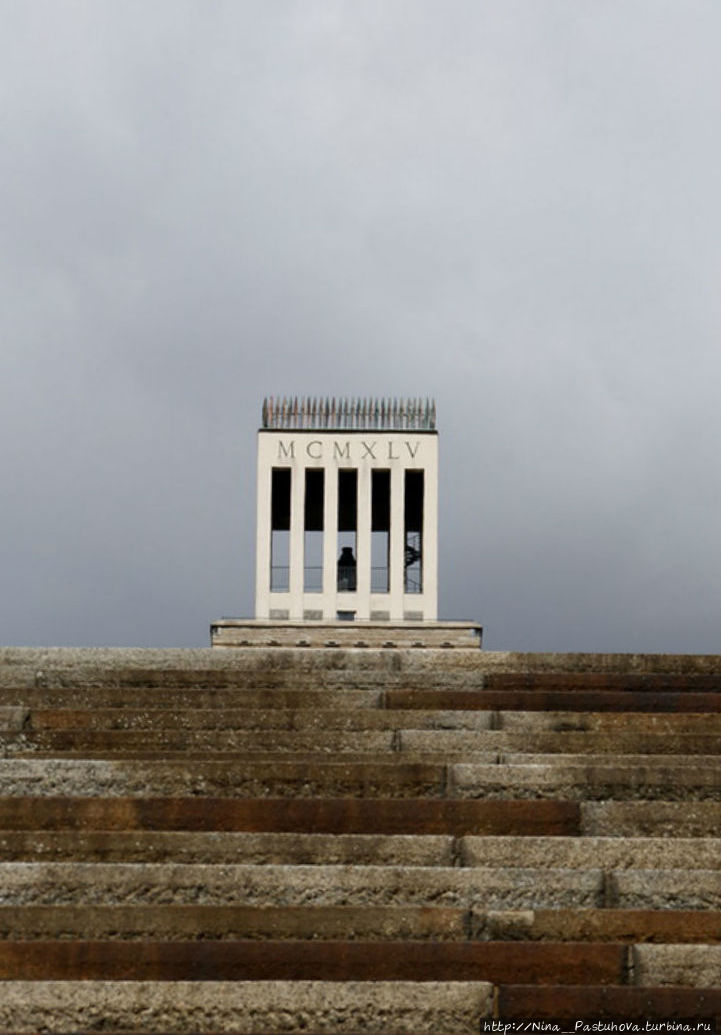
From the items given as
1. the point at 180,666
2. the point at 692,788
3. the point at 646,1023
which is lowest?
the point at 646,1023

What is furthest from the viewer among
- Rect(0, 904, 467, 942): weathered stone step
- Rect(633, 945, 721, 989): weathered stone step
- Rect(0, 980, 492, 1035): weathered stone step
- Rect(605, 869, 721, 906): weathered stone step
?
Rect(605, 869, 721, 906): weathered stone step

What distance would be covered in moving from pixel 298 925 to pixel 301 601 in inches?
1401

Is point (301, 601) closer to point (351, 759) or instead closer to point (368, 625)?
point (368, 625)

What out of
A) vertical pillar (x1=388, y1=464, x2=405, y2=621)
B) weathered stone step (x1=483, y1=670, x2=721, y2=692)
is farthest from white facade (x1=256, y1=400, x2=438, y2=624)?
weathered stone step (x1=483, y1=670, x2=721, y2=692)

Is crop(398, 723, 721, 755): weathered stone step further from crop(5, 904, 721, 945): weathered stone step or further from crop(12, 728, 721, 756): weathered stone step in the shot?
crop(5, 904, 721, 945): weathered stone step

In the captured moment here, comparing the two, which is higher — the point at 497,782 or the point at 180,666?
the point at 180,666

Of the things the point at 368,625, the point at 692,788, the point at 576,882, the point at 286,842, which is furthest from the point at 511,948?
the point at 368,625

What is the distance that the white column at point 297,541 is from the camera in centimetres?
4112

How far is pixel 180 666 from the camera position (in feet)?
27.1

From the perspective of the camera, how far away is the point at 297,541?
4178 cm

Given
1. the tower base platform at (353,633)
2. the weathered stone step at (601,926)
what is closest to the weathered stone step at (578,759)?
the weathered stone step at (601,926)

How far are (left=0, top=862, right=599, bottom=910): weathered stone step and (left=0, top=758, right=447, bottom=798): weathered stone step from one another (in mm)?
802

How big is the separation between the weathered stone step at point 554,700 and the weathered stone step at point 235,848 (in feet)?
5.15

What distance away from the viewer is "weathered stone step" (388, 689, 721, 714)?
303 inches
